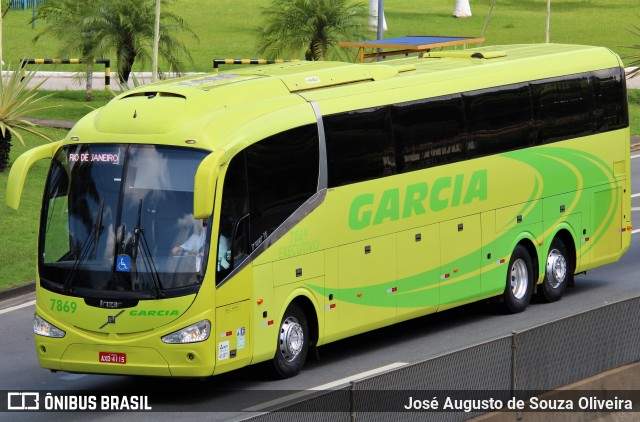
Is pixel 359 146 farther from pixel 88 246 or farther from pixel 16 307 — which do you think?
pixel 16 307

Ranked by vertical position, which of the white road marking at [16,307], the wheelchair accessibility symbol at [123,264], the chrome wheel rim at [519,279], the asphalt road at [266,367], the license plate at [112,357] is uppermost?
A: the wheelchair accessibility symbol at [123,264]

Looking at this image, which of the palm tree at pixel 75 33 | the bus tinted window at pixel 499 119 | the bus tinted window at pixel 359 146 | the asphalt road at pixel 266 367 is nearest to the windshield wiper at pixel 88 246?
the asphalt road at pixel 266 367

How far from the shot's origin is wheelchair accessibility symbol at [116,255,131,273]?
50.1 feet

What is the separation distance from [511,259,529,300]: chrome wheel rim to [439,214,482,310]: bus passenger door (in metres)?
1.02

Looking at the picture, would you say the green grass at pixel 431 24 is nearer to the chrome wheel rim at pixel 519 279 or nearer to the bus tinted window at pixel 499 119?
the bus tinted window at pixel 499 119

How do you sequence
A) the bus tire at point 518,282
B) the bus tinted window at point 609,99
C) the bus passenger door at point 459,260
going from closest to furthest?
the bus passenger door at point 459,260 < the bus tire at point 518,282 < the bus tinted window at point 609,99

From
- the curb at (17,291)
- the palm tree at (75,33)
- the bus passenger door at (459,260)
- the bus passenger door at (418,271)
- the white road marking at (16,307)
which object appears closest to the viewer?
the bus passenger door at (418,271)

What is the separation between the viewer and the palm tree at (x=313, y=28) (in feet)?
136

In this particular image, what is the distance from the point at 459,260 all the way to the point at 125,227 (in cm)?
558

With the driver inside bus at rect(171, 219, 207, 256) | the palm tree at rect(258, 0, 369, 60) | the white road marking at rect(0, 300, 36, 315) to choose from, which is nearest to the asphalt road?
the white road marking at rect(0, 300, 36, 315)

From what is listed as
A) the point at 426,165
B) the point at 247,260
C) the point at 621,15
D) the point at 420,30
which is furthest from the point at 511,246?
the point at 621,15

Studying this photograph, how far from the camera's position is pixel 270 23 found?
1678 inches

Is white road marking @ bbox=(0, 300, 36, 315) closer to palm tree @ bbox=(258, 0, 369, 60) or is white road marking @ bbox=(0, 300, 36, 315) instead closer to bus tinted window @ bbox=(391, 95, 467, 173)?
bus tinted window @ bbox=(391, 95, 467, 173)

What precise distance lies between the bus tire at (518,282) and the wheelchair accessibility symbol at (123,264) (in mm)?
6869
